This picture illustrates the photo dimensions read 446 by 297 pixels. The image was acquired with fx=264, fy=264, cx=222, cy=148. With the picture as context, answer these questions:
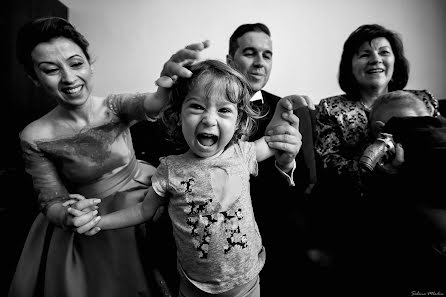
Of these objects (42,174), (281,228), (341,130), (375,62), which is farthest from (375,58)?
(42,174)

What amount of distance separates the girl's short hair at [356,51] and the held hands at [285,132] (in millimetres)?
653

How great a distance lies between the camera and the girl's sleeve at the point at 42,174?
33.8 inches

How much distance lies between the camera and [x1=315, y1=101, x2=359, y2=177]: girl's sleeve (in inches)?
42.9

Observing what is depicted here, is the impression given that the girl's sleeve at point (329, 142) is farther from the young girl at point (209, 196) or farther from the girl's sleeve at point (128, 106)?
the girl's sleeve at point (128, 106)

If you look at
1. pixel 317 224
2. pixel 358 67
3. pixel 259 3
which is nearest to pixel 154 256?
pixel 317 224

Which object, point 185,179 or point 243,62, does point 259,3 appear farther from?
point 185,179

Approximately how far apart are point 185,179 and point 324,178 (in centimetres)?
73

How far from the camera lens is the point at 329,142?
3.83ft

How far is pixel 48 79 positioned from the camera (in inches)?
32.0

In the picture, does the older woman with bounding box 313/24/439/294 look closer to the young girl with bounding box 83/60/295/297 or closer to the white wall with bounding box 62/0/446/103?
the young girl with bounding box 83/60/295/297

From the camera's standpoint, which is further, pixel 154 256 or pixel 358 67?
pixel 358 67

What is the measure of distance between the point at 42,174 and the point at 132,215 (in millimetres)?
402

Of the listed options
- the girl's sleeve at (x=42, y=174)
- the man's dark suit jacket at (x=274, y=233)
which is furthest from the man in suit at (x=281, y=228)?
the girl's sleeve at (x=42, y=174)

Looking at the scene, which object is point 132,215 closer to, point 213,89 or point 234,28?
point 213,89
